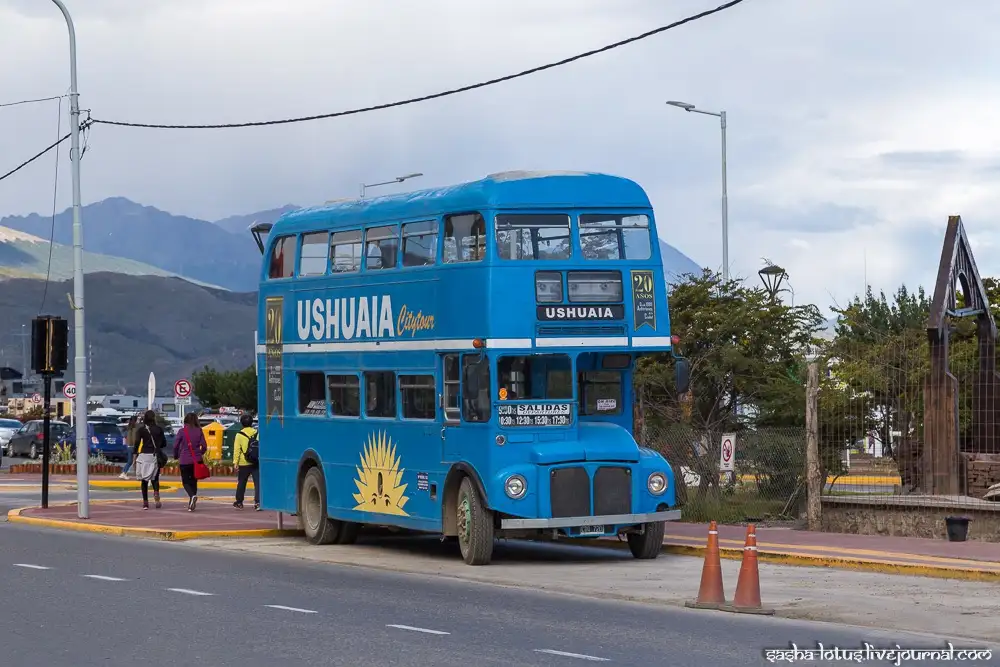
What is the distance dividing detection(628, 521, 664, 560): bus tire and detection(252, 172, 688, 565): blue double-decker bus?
0.03 m

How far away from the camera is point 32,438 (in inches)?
2261

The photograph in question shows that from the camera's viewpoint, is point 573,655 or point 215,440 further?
point 215,440

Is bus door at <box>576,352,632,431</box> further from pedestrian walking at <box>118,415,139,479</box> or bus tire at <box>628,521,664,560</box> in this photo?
pedestrian walking at <box>118,415,139,479</box>

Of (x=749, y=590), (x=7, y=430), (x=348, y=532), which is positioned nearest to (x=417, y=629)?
(x=749, y=590)

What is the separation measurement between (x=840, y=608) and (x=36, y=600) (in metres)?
7.75

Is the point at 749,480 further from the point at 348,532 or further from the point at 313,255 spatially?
the point at 313,255

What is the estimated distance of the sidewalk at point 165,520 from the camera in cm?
2378

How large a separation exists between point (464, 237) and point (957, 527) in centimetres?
762

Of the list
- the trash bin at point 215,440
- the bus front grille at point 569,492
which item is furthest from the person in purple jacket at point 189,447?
the trash bin at point 215,440

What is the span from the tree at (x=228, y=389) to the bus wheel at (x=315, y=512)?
71726 mm

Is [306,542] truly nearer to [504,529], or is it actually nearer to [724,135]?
[504,529]

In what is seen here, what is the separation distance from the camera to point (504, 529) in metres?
18.8

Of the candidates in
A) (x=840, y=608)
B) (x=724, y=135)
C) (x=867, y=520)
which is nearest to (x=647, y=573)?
(x=840, y=608)

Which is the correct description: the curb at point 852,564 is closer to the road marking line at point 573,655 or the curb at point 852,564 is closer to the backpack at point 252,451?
the road marking line at point 573,655
